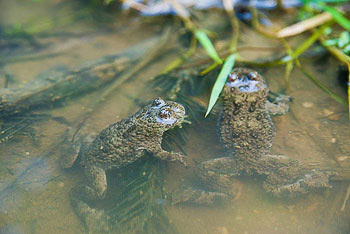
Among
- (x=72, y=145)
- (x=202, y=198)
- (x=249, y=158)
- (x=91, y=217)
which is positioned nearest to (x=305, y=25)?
(x=249, y=158)

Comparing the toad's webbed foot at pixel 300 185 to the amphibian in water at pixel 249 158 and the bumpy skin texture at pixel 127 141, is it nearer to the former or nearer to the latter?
the amphibian in water at pixel 249 158

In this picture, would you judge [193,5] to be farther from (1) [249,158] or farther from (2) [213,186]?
(2) [213,186]

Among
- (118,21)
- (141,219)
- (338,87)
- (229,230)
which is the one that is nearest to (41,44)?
(118,21)

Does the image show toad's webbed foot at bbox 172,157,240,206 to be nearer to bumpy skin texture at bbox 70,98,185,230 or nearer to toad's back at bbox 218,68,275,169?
toad's back at bbox 218,68,275,169

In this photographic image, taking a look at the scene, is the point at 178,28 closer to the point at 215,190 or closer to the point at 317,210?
the point at 215,190

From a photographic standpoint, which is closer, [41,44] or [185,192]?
[185,192]

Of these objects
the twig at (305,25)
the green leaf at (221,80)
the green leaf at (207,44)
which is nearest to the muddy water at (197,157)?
the twig at (305,25)

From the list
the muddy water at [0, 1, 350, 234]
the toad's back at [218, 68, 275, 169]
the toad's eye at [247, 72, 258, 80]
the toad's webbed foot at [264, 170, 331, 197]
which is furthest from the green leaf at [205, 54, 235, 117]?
the toad's webbed foot at [264, 170, 331, 197]
